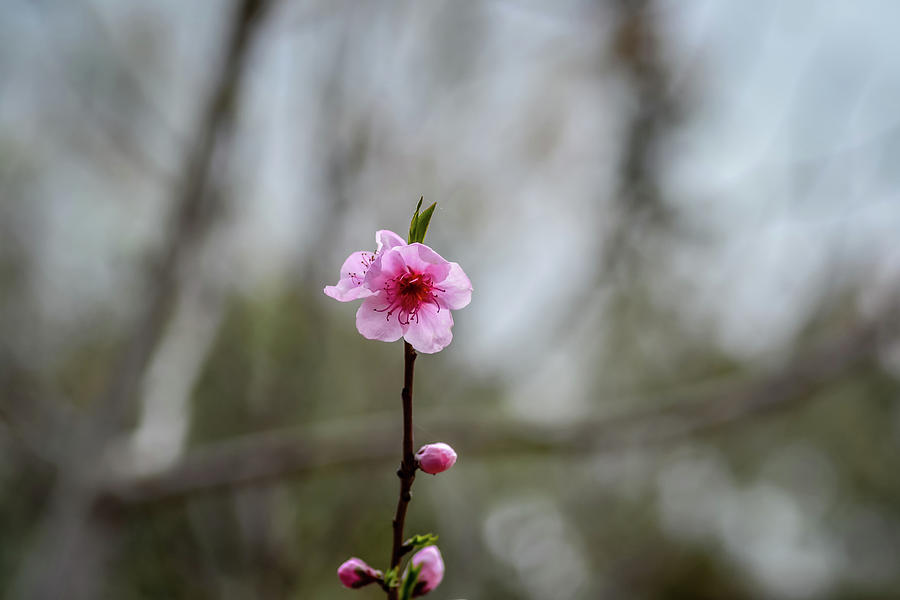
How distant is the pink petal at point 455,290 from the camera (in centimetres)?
57

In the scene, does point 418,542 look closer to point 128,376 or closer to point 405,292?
point 405,292

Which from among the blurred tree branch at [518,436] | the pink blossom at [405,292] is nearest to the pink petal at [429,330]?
the pink blossom at [405,292]

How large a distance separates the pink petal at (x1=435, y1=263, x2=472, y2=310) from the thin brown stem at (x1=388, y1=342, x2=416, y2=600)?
10 centimetres

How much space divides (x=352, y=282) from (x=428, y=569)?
11.4 inches

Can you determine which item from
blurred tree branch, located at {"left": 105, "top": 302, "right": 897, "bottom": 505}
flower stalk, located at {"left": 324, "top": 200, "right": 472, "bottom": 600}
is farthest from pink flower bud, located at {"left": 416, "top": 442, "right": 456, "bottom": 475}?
blurred tree branch, located at {"left": 105, "top": 302, "right": 897, "bottom": 505}

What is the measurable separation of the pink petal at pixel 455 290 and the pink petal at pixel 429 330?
10 mm

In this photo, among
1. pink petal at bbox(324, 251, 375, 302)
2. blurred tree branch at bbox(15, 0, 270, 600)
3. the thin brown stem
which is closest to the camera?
the thin brown stem

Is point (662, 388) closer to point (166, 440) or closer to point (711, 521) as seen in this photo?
point (711, 521)

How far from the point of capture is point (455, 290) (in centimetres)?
59

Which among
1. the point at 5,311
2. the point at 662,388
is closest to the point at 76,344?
the point at 5,311

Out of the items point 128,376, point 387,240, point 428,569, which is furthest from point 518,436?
point 387,240

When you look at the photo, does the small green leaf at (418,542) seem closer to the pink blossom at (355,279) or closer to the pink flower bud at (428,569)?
the pink flower bud at (428,569)

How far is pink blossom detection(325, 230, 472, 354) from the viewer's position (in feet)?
1.75

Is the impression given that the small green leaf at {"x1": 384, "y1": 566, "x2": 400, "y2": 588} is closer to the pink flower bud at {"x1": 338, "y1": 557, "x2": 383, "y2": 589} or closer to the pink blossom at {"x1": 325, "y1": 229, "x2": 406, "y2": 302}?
the pink flower bud at {"x1": 338, "y1": 557, "x2": 383, "y2": 589}
